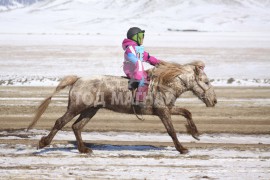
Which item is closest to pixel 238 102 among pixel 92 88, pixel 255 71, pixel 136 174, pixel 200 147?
pixel 200 147

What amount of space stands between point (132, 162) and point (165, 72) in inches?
63.4

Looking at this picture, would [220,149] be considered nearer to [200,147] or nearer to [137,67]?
[200,147]

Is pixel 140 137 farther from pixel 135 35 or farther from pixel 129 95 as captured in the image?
pixel 135 35

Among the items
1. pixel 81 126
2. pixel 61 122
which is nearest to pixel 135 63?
pixel 81 126

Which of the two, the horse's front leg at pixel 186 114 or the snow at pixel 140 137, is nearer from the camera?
the horse's front leg at pixel 186 114

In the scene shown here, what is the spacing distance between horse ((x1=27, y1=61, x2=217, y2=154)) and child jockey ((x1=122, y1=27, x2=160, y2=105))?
0.32 ft

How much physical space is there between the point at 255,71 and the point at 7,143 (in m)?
21.5

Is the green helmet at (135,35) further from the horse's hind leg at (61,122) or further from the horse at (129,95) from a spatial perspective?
the horse's hind leg at (61,122)

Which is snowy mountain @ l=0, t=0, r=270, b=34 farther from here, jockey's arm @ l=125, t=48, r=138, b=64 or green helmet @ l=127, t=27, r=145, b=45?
jockey's arm @ l=125, t=48, r=138, b=64

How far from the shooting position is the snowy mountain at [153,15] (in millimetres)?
129125

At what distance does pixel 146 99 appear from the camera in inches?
324

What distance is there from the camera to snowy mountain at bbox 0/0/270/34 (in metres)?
129

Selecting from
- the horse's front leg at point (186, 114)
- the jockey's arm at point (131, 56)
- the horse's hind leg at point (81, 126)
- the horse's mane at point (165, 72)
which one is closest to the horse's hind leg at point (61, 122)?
the horse's hind leg at point (81, 126)

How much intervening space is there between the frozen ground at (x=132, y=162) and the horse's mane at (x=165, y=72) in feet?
3.54
